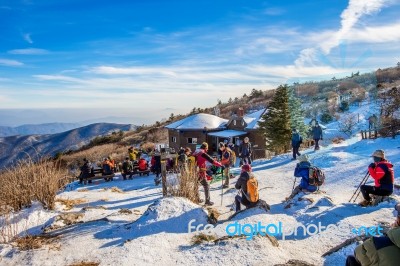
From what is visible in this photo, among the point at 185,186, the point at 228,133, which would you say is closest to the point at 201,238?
the point at 185,186

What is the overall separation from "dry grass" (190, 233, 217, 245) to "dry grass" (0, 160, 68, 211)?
418cm

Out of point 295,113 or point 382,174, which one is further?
point 295,113

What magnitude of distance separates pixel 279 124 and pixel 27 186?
17857 millimetres

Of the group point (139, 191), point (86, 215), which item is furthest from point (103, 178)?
point (86, 215)

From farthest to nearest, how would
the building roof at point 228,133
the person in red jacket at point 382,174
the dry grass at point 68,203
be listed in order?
the building roof at point 228,133
the dry grass at point 68,203
the person in red jacket at point 382,174

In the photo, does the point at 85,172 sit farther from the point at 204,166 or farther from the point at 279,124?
the point at 279,124

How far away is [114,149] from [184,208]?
1601 inches

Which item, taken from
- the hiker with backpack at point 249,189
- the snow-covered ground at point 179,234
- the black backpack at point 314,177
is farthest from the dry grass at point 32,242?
the black backpack at point 314,177

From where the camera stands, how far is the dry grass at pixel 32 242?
5.57 metres

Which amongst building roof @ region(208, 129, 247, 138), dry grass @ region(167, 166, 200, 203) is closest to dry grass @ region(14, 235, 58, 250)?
dry grass @ region(167, 166, 200, 203)

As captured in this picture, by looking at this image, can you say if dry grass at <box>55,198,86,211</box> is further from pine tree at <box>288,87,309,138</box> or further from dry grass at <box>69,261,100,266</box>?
pine tree at <box>288,87,309,138</box>

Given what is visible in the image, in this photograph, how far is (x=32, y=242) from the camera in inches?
222

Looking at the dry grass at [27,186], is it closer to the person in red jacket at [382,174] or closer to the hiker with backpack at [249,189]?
the hiker with backpack at [249,189]

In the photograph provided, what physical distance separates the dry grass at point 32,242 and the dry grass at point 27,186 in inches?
78.4
